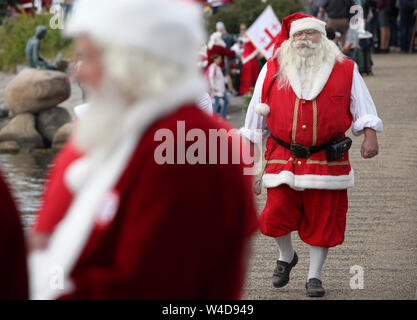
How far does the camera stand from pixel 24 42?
29797 millimetres

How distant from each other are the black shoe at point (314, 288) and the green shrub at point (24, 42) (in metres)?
24.3

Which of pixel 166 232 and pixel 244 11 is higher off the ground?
pixel 244 11

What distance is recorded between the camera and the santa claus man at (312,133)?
18.5ft

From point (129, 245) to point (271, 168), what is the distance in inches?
145

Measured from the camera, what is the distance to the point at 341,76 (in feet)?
18.7

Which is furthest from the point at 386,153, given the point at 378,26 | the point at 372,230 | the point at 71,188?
the point at 378,26

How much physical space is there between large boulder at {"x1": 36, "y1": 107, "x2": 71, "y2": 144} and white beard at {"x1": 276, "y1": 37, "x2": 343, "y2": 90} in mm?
14964

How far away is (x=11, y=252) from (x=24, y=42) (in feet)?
93.2

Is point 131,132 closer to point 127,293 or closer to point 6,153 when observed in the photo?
point 127,293

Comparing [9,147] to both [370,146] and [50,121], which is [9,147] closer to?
[50,121]

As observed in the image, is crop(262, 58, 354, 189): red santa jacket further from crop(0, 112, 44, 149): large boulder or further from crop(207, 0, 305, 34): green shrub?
crop(207, 0, 305, 34): green shrub

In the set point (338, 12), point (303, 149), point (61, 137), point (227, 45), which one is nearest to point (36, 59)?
point (61, 137)

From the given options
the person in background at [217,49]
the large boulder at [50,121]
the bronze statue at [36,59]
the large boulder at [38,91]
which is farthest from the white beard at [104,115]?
the bronze statue at [36,59]

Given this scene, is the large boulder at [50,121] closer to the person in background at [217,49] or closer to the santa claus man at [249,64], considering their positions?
the person in background at [217,49]
